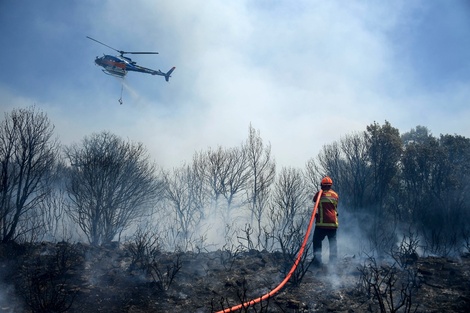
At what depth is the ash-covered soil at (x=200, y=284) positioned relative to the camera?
5.96 metres

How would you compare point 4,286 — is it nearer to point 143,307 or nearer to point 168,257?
point 143,307

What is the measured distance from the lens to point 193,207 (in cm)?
2519

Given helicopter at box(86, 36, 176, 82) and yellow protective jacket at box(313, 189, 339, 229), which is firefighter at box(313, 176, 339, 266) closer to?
yellow protective jacket at box(313, 189, 339, 229)

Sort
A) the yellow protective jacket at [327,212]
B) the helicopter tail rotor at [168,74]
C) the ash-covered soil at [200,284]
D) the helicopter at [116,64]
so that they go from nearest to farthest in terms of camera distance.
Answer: the ash-covered soil at [200,284]
the yellow protective jacket at [327,212]
the helicopter at [116,64]
the helicopter tail rotor at [168,74]

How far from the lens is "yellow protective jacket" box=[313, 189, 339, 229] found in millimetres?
7906

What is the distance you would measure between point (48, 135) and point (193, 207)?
15.0 metres

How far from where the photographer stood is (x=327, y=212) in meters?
7.97

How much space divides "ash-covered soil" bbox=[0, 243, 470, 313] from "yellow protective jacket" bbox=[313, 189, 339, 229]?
1.02 m

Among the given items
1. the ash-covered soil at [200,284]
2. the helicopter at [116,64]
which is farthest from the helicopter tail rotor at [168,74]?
the ash-covered soil at [200,284]

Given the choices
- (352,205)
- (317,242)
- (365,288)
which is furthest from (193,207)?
(365,288)

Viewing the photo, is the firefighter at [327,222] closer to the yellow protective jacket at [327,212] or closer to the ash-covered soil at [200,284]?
the yellow protective jacket at [327,212]

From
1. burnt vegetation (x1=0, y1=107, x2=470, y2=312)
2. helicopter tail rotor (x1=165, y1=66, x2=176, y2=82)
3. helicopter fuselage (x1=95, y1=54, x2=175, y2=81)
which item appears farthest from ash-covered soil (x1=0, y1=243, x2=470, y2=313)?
helicopter tail rotor (x1=165, y1=66, x2=176, y2=82)

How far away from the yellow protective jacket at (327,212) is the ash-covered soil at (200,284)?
102cm

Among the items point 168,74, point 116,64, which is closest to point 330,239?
point 116,64
